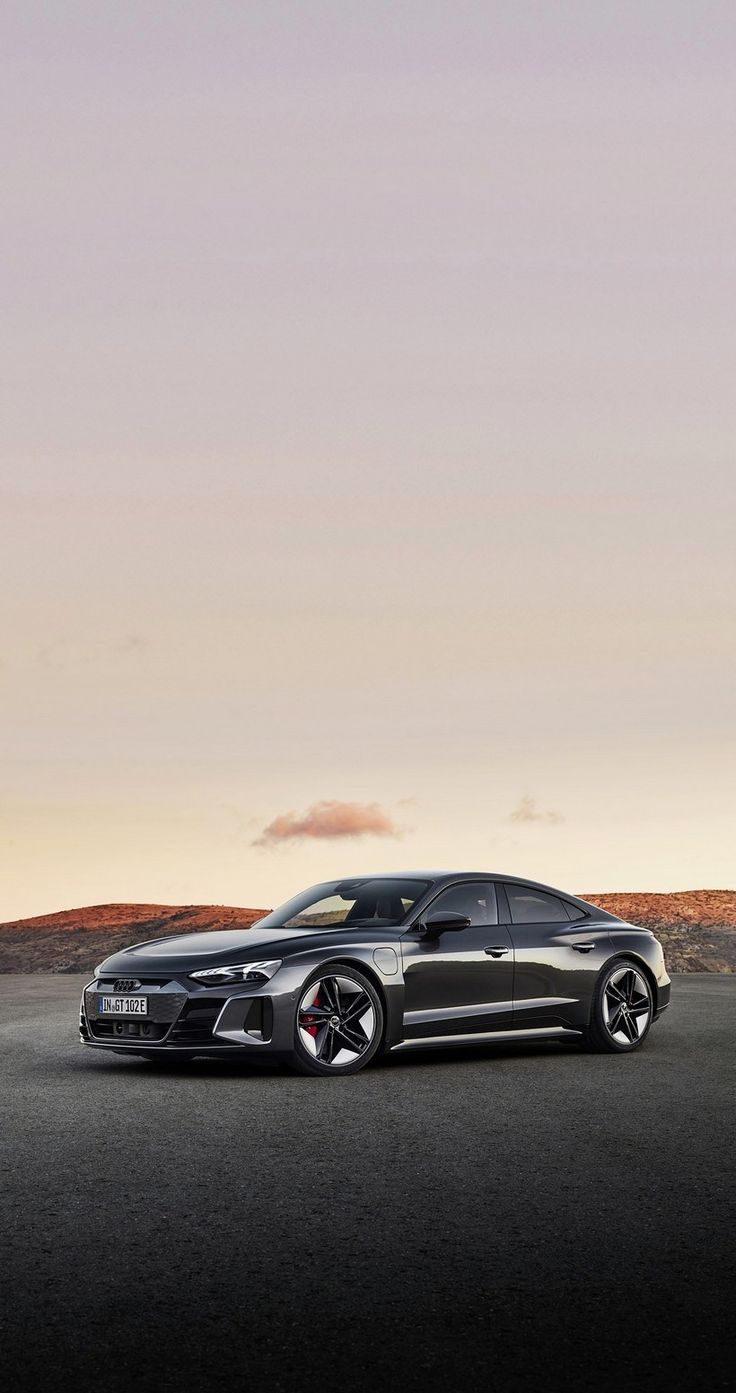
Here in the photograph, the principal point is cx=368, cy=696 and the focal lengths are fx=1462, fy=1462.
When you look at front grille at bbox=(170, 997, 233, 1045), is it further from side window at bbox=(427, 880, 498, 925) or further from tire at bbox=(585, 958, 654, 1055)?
tire at bbox=(585, 958, 654, 1055)

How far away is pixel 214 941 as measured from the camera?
1041 cm

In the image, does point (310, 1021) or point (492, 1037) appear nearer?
point (310, 1021)

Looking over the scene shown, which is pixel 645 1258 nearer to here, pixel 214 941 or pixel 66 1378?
pixel 66 1378

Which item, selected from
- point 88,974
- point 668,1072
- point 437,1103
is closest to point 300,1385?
point 437,1103

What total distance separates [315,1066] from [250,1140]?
2458 mm

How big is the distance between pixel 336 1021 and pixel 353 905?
4.82ft

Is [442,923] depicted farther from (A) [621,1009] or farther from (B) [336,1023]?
(A) [621,1009]

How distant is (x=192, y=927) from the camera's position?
25.1 metres

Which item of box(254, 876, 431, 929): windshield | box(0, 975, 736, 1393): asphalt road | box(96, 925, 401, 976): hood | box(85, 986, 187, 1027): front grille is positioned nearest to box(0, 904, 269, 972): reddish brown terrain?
box(254, 876, 431, 929): windshield

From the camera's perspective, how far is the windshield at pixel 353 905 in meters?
10.9

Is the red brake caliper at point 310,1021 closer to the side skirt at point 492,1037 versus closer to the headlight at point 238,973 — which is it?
the headlight at point 238,973

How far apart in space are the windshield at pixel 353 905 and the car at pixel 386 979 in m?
0.02

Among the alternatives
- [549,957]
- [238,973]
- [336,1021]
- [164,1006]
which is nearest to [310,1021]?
[336,1021]

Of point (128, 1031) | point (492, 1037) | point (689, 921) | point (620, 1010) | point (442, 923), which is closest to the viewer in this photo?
point (128, 1031)
